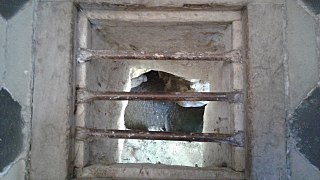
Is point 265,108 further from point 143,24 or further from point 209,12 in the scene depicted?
point 143,24

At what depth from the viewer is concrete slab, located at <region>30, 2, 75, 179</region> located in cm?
124

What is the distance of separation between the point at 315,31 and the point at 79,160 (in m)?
1.03

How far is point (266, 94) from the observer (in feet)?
4.04

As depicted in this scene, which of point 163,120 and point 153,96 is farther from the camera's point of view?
point 163,120

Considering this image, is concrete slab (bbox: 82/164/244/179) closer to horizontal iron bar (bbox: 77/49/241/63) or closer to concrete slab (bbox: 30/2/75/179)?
concrete slab (bbox: 30/2/75/179)

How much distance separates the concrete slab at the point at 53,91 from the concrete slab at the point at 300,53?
83 centimetres

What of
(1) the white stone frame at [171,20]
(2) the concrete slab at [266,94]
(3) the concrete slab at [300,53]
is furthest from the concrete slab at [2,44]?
(3) the concrete slab at [300,53]

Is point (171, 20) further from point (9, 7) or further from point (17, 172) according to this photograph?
point (17, 172)

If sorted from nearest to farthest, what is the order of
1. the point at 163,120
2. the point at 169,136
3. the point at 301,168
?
the point at 301,168 → the point at 169,136 → the point at 163,120

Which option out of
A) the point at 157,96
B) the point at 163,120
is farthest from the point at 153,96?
the point at 163,120

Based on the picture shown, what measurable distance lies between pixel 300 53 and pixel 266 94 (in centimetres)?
20

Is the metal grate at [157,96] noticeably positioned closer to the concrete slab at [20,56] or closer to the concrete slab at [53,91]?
the concrete slab at [53,91]

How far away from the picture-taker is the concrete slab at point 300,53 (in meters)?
1.23

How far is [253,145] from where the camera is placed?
1.22 m
